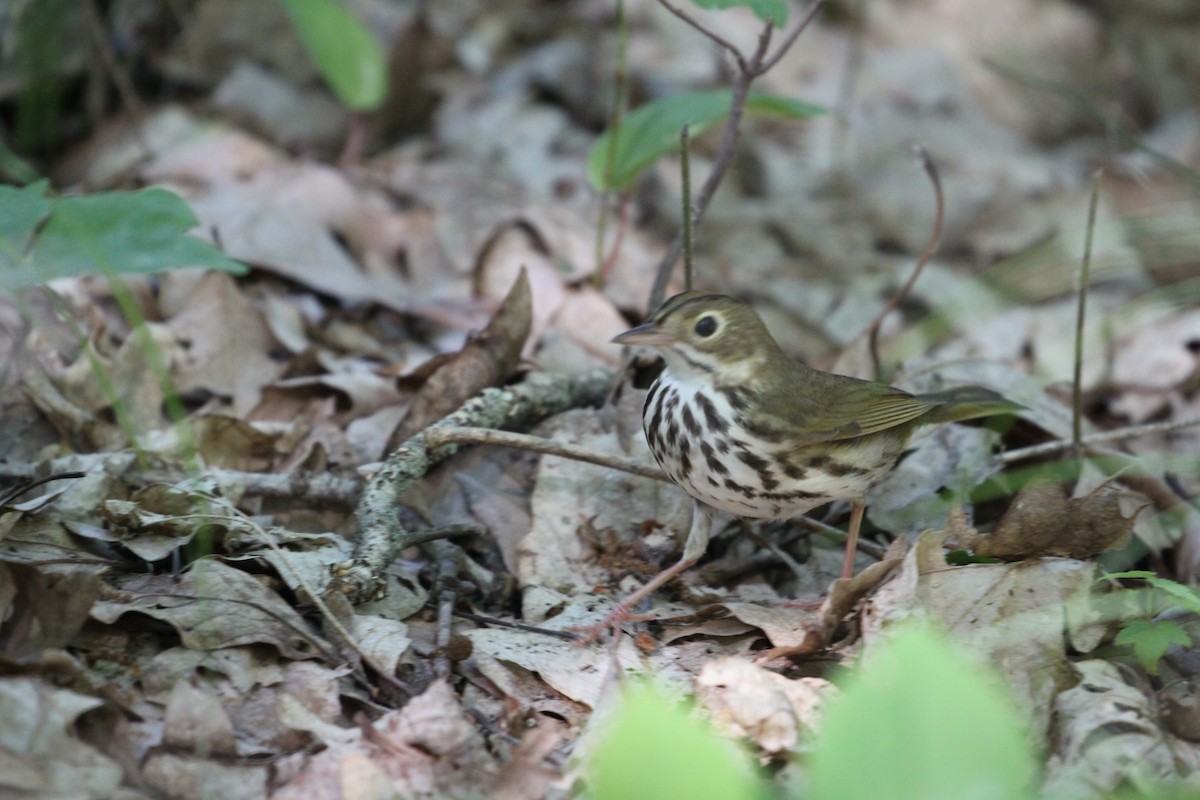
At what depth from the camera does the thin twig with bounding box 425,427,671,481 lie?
369cm

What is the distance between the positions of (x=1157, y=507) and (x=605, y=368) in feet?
6.98

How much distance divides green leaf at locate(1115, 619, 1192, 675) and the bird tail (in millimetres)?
1066

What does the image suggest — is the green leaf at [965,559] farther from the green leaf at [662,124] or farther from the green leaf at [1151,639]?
the green leaf at [662,124]

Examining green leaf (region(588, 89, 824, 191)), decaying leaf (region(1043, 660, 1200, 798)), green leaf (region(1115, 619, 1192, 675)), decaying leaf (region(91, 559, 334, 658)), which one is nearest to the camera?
decaying leaf (region(1043, 660, 1200, 798))

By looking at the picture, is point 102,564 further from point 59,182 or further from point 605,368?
point 59,182

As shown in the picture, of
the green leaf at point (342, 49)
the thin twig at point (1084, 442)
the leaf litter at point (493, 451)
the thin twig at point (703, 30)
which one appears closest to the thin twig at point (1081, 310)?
the thin twig at point (1084, 442)

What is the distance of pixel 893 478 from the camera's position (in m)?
4.38

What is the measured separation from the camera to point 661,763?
6.43 ft

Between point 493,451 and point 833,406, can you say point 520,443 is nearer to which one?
point 493,451

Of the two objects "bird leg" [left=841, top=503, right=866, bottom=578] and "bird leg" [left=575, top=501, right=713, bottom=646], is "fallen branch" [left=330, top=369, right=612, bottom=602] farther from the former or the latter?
"bird leg" [left=841, top=503, right=866, bottom=578]

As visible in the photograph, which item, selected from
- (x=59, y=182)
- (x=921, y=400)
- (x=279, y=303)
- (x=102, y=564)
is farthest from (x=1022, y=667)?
(x=59, y=182)

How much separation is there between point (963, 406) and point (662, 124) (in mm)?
1662

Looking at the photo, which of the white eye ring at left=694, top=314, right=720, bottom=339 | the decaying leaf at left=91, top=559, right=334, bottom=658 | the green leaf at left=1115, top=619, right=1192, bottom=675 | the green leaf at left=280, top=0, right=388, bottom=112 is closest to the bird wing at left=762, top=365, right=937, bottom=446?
the white eye ring at left=694, top=314, right=720, bottom=339

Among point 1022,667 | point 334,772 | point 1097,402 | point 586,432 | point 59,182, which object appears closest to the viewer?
point 334,772
